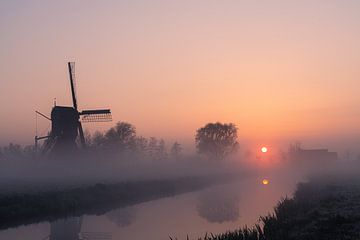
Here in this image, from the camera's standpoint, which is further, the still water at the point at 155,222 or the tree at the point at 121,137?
the tree at the point at 121,137

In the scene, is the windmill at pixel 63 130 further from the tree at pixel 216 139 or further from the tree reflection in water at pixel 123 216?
the tree at pixel 216 139

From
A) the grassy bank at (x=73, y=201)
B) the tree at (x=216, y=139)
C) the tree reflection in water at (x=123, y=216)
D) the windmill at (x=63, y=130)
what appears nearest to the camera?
the tree reflection in water at (x=123, y=216)

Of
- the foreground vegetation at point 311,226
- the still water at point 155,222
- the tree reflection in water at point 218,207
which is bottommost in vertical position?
the tree reflection in water at point 218,207

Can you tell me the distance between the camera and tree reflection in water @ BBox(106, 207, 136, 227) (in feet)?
95.2

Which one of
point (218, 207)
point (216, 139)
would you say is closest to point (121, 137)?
point (216, 139)

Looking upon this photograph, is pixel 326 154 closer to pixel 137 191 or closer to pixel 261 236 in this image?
pixel 137 191

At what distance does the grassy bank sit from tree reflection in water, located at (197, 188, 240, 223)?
5.24 meters

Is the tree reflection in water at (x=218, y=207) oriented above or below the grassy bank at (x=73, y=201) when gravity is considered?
below

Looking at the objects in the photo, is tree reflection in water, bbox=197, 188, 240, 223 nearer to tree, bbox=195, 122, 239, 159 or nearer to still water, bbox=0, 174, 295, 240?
still water, bbox=0, 174, 295, 240

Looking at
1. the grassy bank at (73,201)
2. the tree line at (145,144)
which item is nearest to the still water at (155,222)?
the grassy bank at (73,201)

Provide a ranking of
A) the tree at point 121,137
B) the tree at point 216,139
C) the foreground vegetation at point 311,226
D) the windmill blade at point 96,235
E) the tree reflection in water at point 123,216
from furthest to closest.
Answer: the tree at point 216,139 < the tree at point 121,137 < the tree reflection in water at point 123,216 < the windmill blade at point 96,235 < the foreground vegetation at point 311,226

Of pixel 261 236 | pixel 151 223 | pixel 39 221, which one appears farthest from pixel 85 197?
pixel 261 236

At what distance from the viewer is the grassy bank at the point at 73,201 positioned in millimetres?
29562

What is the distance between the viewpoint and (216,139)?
108 meters
